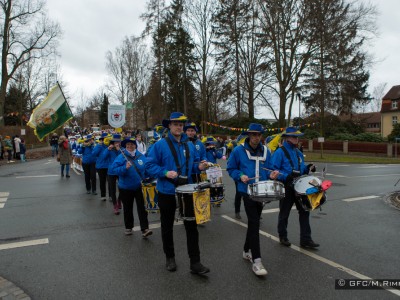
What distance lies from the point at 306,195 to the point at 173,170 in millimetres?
2180

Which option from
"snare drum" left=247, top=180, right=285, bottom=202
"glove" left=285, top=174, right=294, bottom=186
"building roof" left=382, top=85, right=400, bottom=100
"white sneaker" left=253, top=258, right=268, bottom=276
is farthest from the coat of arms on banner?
"building roof" left=382, top=85, right=400, bottom=100

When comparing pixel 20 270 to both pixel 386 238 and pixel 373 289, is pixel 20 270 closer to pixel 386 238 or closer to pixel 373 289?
pixel 373 289

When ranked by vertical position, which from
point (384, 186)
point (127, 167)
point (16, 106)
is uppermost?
point (16, 106)

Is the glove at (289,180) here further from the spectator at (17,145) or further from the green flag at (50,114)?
the spectator at (17,145)

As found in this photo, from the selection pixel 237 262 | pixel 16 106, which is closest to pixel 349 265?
pixel 237 262

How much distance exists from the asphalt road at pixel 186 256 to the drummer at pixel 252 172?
41 centimetres

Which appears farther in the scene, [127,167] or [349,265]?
[127,167]

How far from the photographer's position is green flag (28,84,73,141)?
1451cm

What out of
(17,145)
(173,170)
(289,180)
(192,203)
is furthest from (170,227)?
(17,145)

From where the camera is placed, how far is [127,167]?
243 inches

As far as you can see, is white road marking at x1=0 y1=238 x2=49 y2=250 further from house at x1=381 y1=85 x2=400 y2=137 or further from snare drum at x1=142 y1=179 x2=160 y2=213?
house at x1=381 y1=85 x2=400 y2=137

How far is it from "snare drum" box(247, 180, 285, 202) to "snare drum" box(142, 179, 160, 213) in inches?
102

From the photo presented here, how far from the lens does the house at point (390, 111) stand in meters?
56.0

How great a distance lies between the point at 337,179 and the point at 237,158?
11194 millimetres
